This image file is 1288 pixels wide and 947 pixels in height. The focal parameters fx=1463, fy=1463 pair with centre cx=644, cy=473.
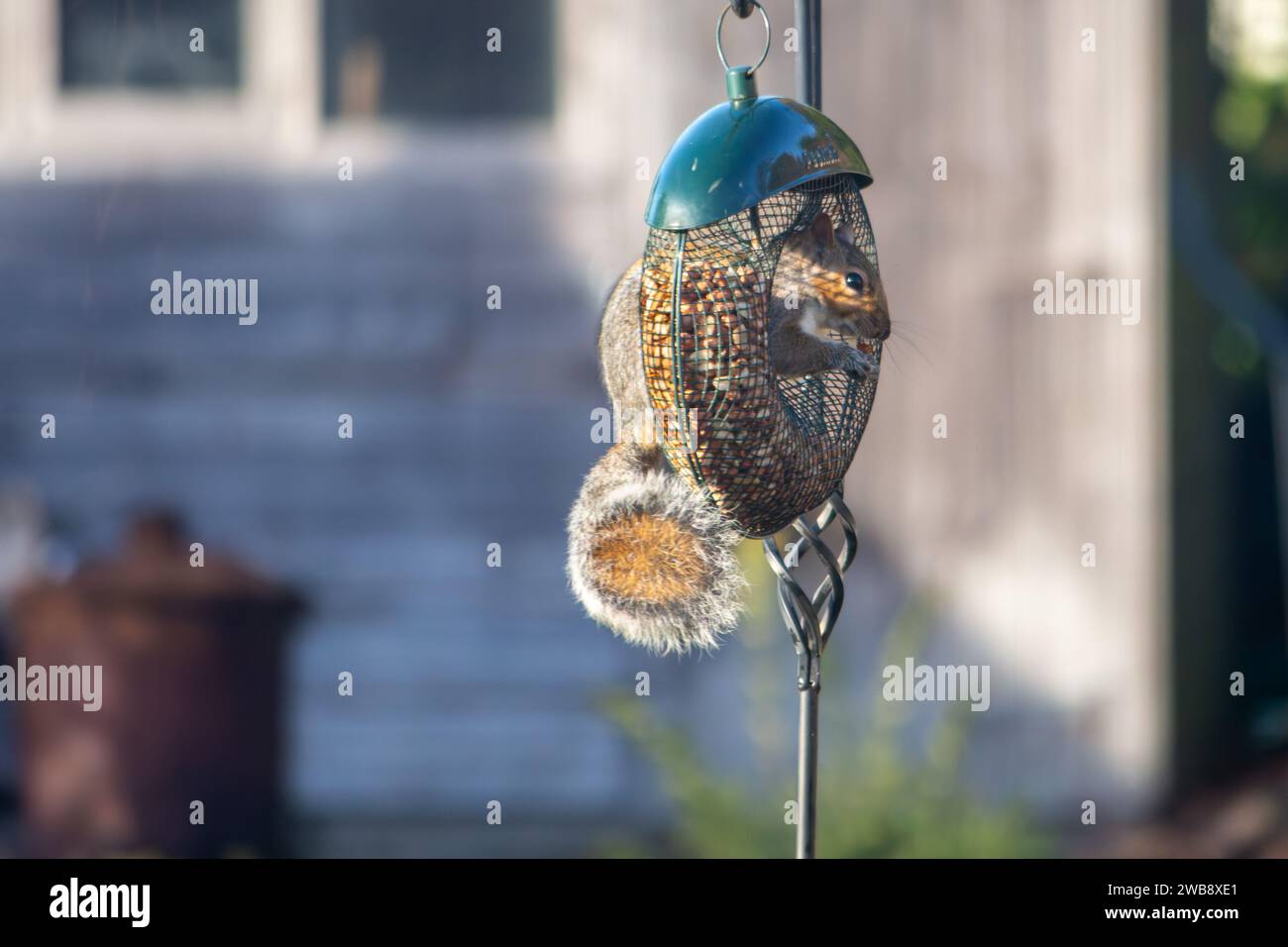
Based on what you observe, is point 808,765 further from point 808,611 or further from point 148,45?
point 148,45

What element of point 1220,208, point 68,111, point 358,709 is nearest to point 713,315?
point 358,709

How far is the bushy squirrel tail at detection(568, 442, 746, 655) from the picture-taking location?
1.91 m

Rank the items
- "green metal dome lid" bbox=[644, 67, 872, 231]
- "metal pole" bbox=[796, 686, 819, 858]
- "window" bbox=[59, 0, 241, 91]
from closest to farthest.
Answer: "green metal dome lid" bbox=[644, 67, 872, 231] < "metal pole" bbox=[796, 686, 819, 858] < "window" bbox=[59, 0, 241, 91]

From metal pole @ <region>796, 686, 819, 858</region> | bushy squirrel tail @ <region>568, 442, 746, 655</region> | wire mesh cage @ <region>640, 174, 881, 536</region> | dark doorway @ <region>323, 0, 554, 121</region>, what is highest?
dark doorway @ <region>323, 0, 554, 121</region>

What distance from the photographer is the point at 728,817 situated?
4.37m

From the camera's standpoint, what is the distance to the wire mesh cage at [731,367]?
5.80 feet

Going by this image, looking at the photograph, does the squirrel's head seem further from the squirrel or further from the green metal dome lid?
the green metal dome lid

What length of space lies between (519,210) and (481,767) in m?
1.84

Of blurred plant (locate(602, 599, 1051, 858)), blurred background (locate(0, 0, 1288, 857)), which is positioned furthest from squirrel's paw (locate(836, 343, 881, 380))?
blurred background (locate(0, 0, 1288, 857))

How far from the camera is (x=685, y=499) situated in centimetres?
190

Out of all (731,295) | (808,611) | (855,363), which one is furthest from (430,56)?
(808,611)

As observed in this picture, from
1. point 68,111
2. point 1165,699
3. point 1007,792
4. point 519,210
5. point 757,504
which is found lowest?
point 1007,792
